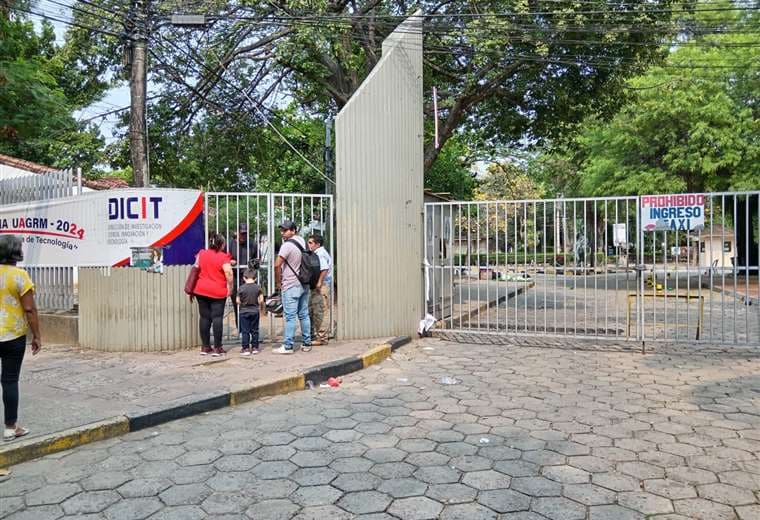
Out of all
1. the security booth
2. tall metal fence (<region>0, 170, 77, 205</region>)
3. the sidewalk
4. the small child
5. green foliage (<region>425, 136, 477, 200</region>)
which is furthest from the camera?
green foliage (<region>425, 136, 477, 200</region>)

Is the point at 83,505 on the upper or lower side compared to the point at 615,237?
lower

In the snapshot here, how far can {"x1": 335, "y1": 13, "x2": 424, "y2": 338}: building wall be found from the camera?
8.69 meters

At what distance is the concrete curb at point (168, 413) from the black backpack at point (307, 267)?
4.45 ft

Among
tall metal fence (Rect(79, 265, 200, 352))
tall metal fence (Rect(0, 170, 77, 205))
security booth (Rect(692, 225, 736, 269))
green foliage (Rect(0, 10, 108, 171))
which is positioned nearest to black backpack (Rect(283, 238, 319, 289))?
tall metal fence (Rect(79, 265, 200, 352))

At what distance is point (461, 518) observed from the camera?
11.0ft

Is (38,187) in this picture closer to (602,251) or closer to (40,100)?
(602,251)

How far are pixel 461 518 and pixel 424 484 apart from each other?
509 millimetres

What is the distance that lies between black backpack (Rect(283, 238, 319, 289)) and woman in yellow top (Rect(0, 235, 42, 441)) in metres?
3.68

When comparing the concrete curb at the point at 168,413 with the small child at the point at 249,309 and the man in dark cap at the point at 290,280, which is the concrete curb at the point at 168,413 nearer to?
the man in dark cap at the point at 290,280

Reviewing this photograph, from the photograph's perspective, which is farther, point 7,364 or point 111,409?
point 111,409

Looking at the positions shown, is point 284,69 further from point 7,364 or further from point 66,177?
point 7,364

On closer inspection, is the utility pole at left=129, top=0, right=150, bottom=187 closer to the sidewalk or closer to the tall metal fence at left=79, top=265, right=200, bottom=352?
the tall metal fence at left=79, top=265, right=200, bottom=352

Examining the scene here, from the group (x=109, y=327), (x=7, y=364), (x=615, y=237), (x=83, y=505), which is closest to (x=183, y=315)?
(x=109, y=327)

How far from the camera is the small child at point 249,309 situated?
309 inches
